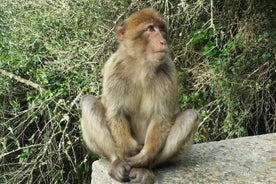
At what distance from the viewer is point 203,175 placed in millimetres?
3967

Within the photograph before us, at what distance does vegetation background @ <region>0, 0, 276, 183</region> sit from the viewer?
20.2 feet

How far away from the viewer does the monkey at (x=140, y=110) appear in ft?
12.9

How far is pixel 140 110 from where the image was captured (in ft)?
13.4

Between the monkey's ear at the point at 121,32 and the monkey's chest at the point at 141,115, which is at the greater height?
the monkey's ear at the point at 121,32

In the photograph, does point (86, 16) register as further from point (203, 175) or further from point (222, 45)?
point (203, 175)

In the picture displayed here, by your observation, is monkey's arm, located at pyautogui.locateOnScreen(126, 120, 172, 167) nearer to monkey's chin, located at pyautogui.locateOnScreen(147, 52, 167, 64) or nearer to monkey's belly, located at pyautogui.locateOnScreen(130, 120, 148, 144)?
monkey's belly, located at pyautogui.locateOnScreen(130, 120, 148, 144)

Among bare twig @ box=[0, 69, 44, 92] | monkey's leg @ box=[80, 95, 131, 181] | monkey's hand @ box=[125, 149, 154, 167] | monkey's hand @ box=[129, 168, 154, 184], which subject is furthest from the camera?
bare twig @ box=[0, 69, 44, 92]

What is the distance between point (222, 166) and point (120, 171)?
2.84ft

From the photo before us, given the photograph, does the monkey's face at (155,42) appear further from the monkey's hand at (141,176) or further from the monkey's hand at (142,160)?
the monkey's hand at (141,176)


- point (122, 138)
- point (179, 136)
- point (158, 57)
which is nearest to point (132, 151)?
point (122, 138)

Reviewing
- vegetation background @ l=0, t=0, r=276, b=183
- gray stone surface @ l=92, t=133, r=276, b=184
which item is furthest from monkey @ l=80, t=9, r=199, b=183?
vegetation background @ l=0, t=0, r=276, b=183

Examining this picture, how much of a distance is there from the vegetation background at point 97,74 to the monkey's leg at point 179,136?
7.13ft

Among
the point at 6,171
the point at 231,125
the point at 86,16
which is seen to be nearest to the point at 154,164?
the point at 231,125

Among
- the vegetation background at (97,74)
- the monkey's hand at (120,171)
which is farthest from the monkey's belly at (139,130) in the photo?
the vegetation background at (97,74)
